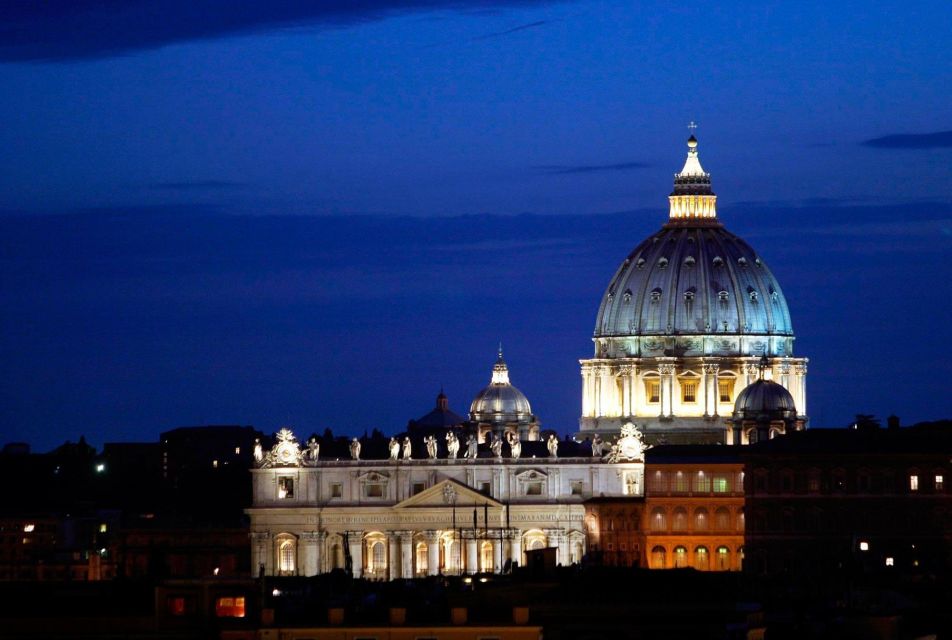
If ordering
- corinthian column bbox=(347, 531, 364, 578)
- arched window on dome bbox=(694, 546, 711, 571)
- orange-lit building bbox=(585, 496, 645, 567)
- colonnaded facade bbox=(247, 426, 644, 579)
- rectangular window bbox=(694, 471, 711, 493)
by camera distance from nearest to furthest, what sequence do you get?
arched window on dome bbox=(694, 546, 711, 571)
rectangular window bbox=(694, 471, 711, 493)
orange-lit building bbox=(585, 496, 645, 567)
colonnaded facade bbox=(247, 426, 644, 579)
corinthian column bbox=(347, 531, 364, 578)

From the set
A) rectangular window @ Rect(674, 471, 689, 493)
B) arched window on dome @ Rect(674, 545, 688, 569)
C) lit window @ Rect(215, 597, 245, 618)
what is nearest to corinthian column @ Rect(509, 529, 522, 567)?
rectangular window @ Rect(674, 471, 689, 493)

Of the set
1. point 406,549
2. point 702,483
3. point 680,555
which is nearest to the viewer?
point 680,555

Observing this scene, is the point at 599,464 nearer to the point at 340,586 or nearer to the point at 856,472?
the point at 856,472

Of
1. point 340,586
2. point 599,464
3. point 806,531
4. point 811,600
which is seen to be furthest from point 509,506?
point 811,600

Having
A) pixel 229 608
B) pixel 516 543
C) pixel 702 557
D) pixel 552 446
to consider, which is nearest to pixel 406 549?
pixel 516 543

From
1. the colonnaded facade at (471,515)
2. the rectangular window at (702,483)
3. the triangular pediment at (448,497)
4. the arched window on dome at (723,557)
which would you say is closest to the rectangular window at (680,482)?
the rectangular window at (702,483)

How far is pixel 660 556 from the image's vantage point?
185 metres

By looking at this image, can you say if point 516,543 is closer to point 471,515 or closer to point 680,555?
point 471,515

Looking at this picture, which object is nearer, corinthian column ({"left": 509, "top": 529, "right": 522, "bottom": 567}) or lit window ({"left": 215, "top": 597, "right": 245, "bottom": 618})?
lit window ({"left": 215, "top": 597, "right": 245, "bottom": 618})

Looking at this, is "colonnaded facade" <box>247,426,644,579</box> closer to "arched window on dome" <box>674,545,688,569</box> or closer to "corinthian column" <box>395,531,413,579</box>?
"corinthian column" <box>395,531,413,579</box>

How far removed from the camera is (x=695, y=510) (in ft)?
611

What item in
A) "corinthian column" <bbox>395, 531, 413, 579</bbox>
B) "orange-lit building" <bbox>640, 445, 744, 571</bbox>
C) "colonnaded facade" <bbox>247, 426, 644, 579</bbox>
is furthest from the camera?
"corinthian column" <bbox>395, 531, 413, 579</bbox>

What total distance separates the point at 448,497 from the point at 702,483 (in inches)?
632

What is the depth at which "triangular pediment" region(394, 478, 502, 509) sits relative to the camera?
196 metres
